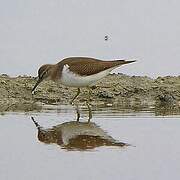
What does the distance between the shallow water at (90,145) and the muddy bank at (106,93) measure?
980mm

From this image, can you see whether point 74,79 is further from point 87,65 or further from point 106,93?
point 106,93

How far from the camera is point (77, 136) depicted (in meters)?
7.91

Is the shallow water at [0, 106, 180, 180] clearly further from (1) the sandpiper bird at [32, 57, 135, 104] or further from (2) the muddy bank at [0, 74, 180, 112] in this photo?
(2) the muddy bank at [0, 74, 180, 112]

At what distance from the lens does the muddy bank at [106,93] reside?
35.7 ft

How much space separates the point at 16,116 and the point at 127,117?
1348 mm

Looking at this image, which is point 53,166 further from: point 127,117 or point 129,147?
point 127,117

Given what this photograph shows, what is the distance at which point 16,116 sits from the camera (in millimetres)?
9273

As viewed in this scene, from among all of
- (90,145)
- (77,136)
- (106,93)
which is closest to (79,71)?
(106,93)

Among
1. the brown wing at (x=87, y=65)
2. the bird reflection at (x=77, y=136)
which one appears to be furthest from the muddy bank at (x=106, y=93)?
the bird reflection at (x=77, y=136)

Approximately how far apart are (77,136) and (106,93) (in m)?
3.43

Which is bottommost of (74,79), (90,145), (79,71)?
(90,145)

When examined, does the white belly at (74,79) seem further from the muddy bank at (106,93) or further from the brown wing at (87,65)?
the muddy bank at (106,93)

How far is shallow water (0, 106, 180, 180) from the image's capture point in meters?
6.34

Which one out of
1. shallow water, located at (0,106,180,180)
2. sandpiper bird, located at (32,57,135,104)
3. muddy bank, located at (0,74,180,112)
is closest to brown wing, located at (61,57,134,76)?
sandpiper bird, located at (32,57,135,104)
